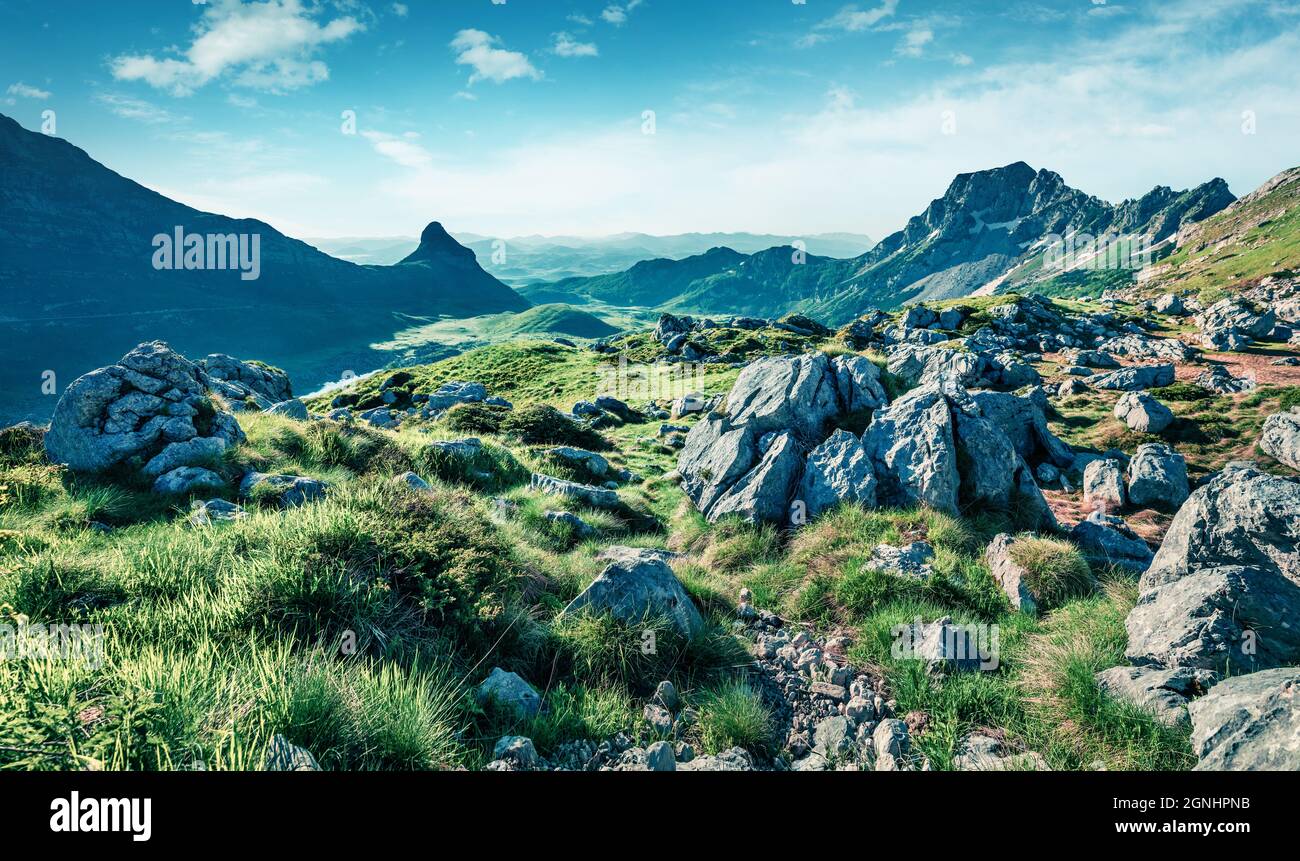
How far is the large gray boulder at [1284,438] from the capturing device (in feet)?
94.8

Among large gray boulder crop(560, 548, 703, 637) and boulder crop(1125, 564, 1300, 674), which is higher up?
boulder crop(1125, 564, 1300, 674)

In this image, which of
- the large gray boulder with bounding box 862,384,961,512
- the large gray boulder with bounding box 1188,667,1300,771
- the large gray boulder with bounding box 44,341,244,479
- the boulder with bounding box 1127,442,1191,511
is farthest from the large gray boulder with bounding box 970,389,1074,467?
the large gray boulder with bounding box 44,341,244,479

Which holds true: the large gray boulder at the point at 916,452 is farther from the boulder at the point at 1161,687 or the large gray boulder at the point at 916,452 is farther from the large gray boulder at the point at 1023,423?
the boulder at the point at 1161,687

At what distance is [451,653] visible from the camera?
6.55m

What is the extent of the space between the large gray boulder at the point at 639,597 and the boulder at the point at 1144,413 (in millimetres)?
A: 43531

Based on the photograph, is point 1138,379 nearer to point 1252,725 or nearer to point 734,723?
point 1252,725

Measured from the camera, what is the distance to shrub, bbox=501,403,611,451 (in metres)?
31.4

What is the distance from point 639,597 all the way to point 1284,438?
41020 mm

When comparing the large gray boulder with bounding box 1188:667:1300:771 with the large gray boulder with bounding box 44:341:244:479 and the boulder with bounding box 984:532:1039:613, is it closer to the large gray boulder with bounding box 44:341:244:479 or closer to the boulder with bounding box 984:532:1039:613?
the boulder with bounding box 984:532:1039:613

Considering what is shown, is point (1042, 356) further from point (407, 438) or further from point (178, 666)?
point (178, 666)

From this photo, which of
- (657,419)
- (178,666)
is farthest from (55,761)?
(657,419)

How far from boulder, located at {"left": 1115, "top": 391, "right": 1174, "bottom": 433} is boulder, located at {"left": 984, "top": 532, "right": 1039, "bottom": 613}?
37250 mm

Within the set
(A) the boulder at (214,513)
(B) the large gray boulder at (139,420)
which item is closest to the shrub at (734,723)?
(A) the boulder at (214,513)
